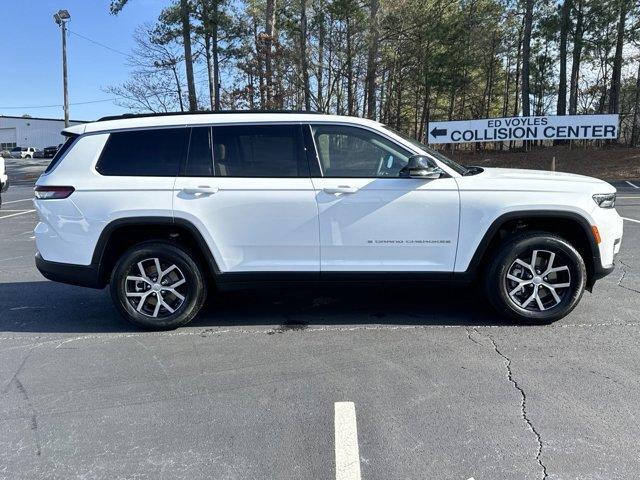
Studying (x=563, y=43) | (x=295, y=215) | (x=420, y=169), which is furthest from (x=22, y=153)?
(x=420, y=169)

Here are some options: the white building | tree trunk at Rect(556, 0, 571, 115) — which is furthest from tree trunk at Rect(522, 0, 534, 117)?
the white building

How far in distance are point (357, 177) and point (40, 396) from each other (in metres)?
2.89

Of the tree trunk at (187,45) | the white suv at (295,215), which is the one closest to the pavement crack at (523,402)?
the white suv at (295,215)

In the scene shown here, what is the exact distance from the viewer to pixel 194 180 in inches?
169

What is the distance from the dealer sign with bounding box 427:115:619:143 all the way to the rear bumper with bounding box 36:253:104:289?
57.7ft

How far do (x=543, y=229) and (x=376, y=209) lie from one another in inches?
60.6

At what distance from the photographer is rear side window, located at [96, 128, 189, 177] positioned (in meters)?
4.36

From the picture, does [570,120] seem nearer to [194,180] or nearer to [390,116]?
[390,116]

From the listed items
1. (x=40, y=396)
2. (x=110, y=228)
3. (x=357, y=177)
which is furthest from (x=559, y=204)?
(x=40, y=396)

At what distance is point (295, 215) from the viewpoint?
13.9 feet

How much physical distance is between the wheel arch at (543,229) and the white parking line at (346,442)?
73.2 inches

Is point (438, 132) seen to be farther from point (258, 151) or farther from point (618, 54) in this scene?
point (258, 151)

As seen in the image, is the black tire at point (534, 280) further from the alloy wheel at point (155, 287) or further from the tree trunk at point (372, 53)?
the tree trunk at point (372, 53)

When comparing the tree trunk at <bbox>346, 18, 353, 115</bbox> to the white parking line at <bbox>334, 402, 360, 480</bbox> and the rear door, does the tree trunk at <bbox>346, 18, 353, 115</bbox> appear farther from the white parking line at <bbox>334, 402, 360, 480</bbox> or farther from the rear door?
the white parking line at <bbox>334, 402, 360, 480</bbox>
